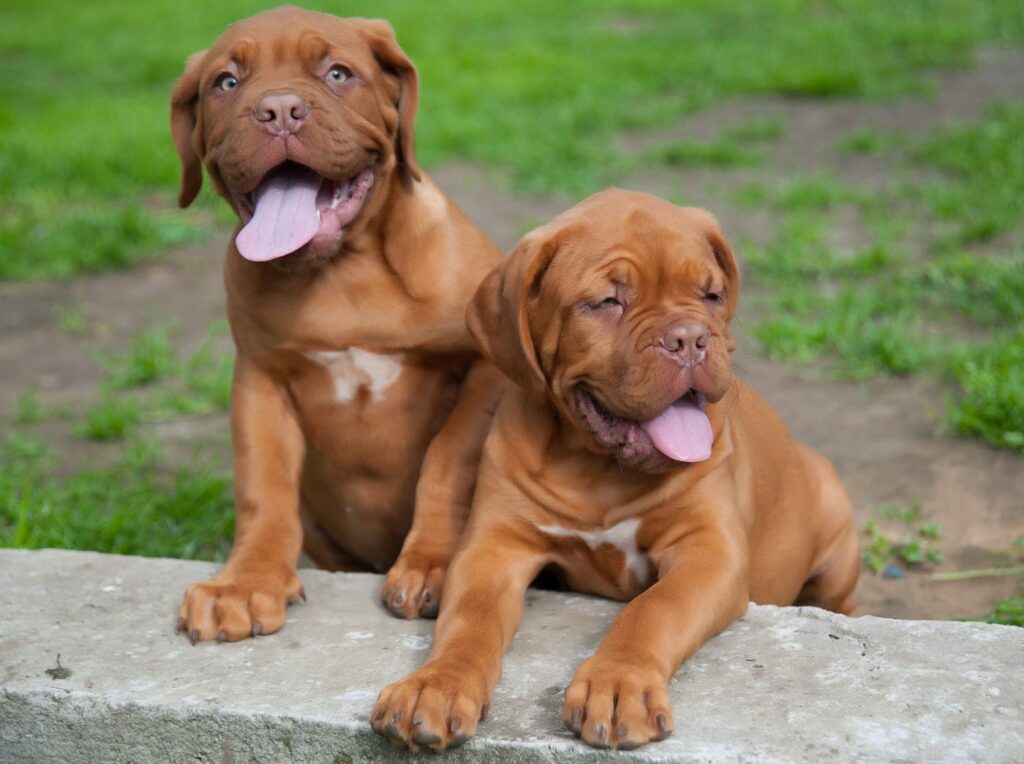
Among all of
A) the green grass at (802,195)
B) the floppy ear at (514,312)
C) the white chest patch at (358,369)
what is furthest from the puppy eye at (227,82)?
the green grass at (802,195)

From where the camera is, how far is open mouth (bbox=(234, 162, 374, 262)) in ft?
13.9

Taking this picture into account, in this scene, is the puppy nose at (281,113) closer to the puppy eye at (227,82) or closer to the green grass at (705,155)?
the puppy eye at (227,82)

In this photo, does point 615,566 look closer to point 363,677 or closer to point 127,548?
point 363,677

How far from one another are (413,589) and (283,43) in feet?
5.66

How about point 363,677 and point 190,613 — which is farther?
point 190,613

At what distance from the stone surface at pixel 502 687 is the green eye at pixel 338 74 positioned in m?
1.60

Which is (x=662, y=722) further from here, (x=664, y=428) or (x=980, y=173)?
(x=980, y=173)

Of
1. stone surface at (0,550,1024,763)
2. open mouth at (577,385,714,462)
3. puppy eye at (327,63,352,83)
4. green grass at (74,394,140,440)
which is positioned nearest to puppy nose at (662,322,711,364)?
open mouth at (577,385,714,462)

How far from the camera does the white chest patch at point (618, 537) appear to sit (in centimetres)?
407

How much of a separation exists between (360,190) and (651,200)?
0.95 metres

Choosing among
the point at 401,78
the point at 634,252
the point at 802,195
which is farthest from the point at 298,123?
the point at 802,195

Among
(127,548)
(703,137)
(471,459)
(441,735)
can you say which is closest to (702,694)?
(441,735)

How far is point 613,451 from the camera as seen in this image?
13.0ft

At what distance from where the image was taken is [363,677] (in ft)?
12.2
